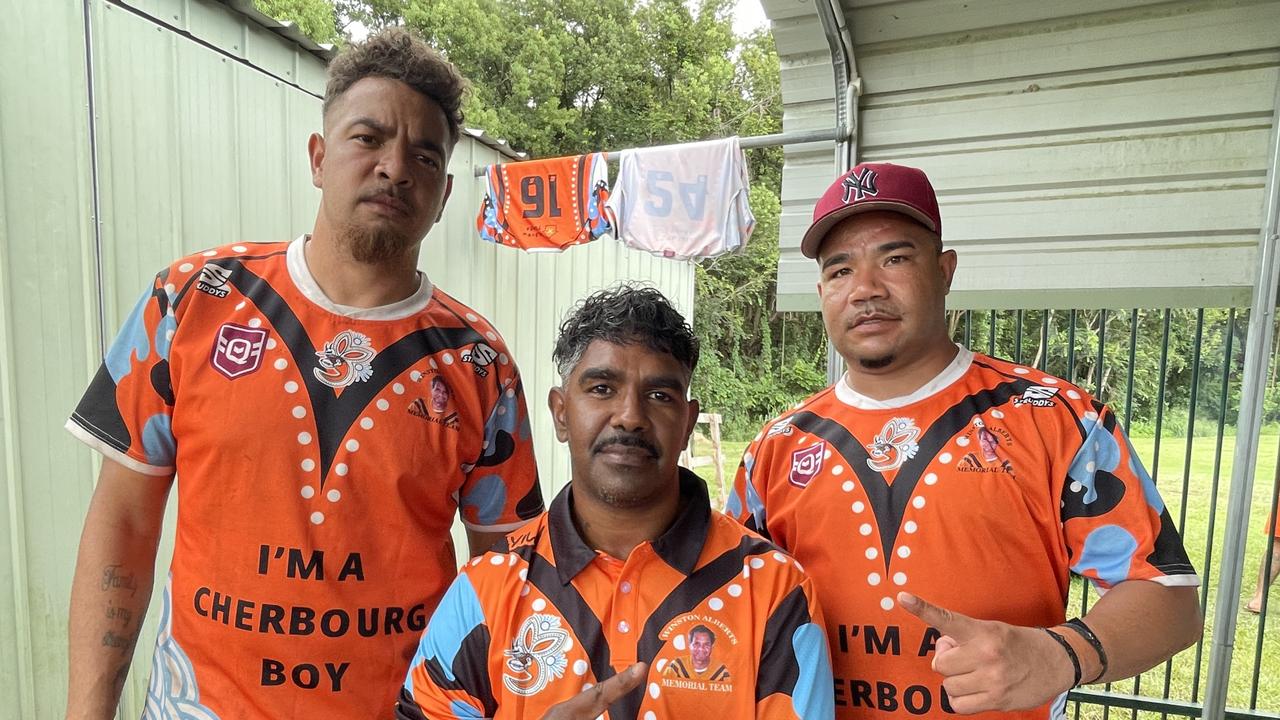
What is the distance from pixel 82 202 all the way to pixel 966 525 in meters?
3.05

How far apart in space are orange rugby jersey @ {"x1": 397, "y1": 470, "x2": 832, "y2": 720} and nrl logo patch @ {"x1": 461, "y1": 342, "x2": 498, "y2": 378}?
18.5 inches

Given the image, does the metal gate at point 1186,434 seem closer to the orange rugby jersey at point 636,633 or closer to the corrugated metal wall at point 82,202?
the orange rugby jersey at point 636,633

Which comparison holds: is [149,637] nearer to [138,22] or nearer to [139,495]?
[139,495]

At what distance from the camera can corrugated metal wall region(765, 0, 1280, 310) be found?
9.78 feet

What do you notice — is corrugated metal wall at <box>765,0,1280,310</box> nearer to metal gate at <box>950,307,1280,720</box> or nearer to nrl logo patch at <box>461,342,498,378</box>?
metal gate at <box>950,307,1280,720</box>

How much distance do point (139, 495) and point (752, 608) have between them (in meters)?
1.39

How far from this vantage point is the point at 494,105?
53.8 feet

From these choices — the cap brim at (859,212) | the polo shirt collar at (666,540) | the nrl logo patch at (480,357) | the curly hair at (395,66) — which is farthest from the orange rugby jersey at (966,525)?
the curly hair at (395,66)

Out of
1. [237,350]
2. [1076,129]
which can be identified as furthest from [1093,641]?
[1076,129]

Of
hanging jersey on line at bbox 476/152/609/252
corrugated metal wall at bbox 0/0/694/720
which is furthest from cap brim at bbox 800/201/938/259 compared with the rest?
hanging jersey on line at bbox 476/152/609/252

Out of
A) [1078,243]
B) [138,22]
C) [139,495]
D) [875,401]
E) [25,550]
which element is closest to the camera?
[139,495]

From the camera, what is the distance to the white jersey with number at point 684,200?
4746 millimetres

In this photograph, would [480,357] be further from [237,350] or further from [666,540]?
[666,540]

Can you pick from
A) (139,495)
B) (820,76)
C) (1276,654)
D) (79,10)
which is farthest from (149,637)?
(1276,654)
